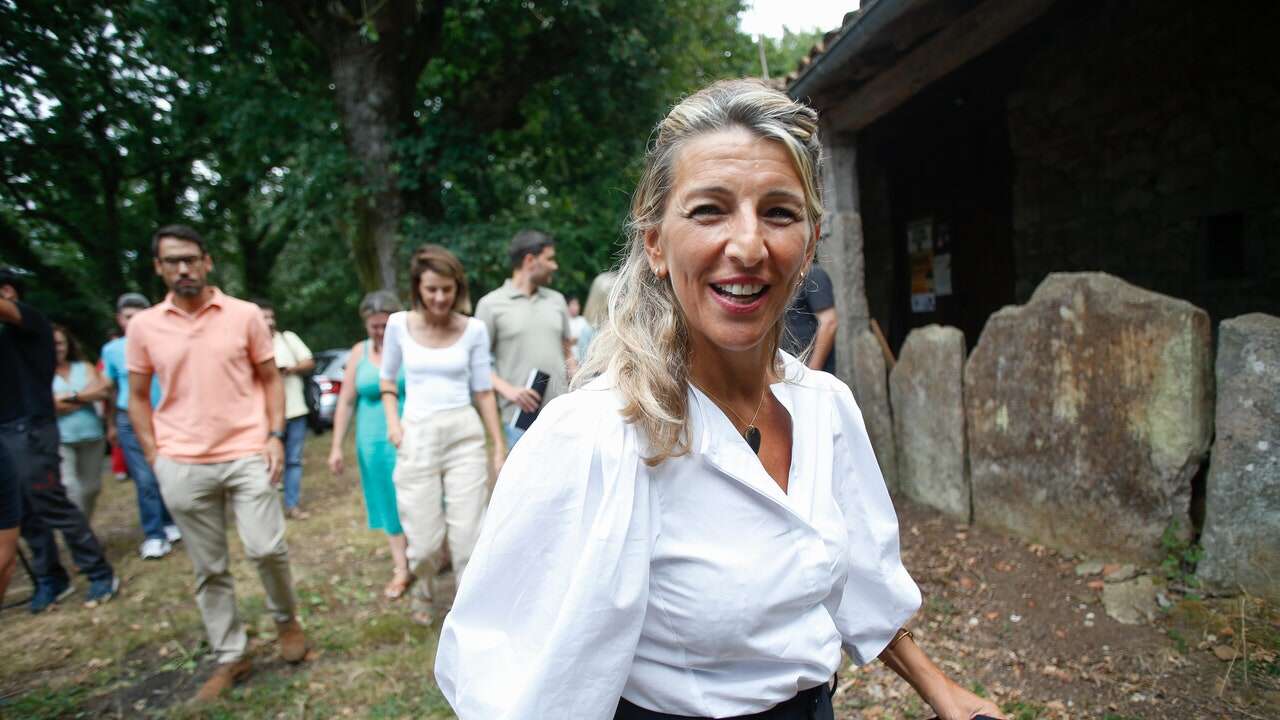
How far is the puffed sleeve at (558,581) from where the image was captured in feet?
3.44

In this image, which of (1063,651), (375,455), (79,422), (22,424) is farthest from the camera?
(79,422)

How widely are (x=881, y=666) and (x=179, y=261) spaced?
12.3 feet

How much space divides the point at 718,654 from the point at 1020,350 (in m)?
3.54

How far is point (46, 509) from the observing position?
177 inches

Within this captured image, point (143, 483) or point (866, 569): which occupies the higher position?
point (866, 569)

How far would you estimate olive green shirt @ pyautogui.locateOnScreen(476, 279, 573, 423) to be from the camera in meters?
4.48

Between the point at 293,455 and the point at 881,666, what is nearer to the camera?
the point at 881,666

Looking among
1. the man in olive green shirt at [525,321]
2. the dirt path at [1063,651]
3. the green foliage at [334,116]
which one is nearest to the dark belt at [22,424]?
the man in olive green shirt at [525,321]

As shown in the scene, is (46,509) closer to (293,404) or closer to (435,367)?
(293,404)

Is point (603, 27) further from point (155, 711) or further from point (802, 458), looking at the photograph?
point (802, 458)

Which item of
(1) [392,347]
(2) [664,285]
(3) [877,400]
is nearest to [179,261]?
(1) [392,347]

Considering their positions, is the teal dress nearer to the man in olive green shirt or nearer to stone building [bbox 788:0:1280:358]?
the man in olive green shirt

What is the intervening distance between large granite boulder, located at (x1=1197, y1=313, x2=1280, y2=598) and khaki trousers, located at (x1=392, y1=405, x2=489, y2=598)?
11.5 feet

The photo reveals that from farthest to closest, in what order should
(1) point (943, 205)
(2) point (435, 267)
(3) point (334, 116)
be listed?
(3) point (334, 116) < (1) point (943, 205) < (2) point (435, 267)
